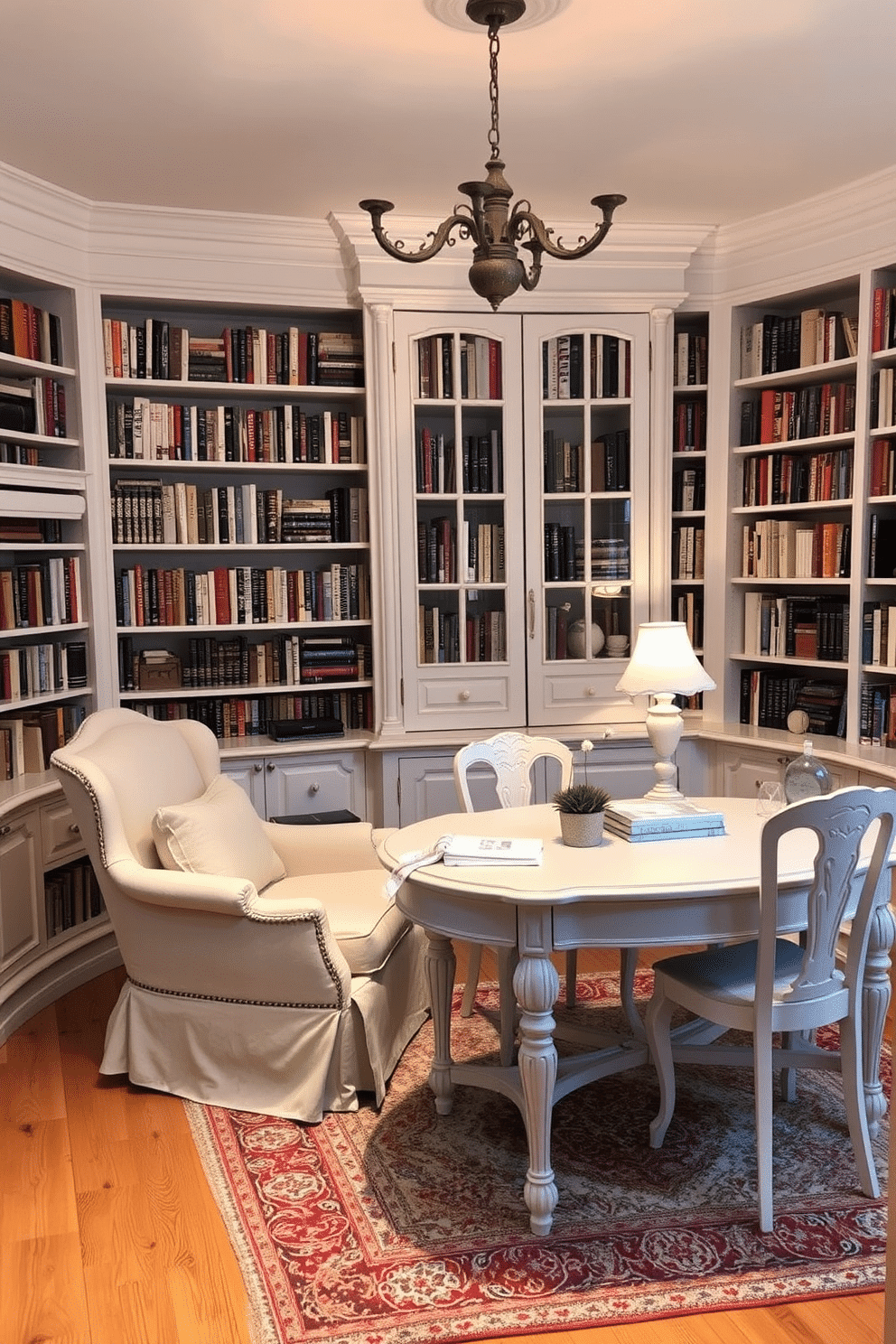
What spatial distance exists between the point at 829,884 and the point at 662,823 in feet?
1.78

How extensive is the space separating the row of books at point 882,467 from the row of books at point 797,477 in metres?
0.15

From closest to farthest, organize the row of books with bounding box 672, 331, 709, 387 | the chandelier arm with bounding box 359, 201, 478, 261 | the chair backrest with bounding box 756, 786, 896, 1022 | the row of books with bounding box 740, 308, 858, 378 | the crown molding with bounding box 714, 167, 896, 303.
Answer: the chair backrest with bounding box 756, 786, 896, 1022
the chandelier arm with bounding box 359, 201, 478, 261
the crown molding with bounding box 714, 167, 896, 303
the row of books with bounding box 740, 308, 858, 378
the row of books with bounding box 672, 331, 709, 387

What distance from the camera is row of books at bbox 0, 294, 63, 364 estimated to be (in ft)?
13.3

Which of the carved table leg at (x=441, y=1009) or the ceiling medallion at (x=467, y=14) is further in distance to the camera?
the carved table leg at (x=441, y=1009)

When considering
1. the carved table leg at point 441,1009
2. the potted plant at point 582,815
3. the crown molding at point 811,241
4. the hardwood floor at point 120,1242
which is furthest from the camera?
the crown molding at point 811,241

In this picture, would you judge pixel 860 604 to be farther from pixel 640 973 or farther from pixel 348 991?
pixel 348 991

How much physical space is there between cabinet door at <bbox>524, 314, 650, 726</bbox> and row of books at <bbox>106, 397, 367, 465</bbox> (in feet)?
2.60

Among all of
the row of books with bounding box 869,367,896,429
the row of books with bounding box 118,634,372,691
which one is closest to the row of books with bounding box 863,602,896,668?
the row of books with bounding box 869,367,896,429

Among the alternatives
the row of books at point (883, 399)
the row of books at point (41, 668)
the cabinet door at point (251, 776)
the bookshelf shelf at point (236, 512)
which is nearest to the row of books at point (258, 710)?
the bookshelf shelf at point (236, 512)

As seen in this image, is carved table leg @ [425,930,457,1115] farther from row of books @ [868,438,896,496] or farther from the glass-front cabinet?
row of books @ [868,438,896,496]

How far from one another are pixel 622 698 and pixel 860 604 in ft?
3.41

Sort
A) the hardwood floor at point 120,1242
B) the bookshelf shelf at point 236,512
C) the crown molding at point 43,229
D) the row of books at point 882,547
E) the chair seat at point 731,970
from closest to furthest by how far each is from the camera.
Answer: the hardwood floor at point 120,1242 → the chair seat at point 731,970 → the crown molding at point 43,229 → the row of books at point 882,547 → the bookshelf shelf at point 236,512

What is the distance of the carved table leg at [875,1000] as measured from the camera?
9.10 ft

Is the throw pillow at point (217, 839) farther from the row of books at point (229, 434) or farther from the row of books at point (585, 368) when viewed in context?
the row of books at point (585, 368)
